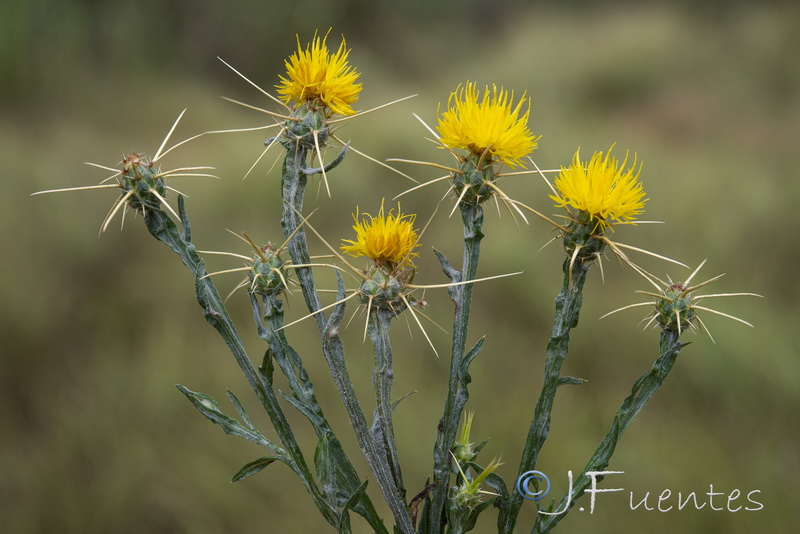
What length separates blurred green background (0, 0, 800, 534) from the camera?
294 cm

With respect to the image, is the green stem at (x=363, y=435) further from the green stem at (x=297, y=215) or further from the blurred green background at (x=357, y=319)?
the blurred green background at (x=357, y=319)

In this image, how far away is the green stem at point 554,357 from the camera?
0.95m

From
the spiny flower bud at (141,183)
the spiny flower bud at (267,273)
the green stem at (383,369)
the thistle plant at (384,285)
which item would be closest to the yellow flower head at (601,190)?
the thistle plant at (384,285)

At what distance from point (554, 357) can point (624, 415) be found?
0.13 meters

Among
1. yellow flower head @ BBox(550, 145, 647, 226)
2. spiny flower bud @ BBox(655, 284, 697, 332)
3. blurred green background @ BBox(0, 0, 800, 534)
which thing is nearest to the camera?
yellow flower head @ BBox(550, 145, 647, 226)

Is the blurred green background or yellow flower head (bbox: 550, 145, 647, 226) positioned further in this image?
the blurred green background

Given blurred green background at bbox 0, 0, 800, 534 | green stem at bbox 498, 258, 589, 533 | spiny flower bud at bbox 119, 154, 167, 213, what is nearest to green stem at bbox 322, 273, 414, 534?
green stem at bbox 498, 258, 589, 533

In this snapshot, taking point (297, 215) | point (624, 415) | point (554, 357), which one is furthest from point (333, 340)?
point (624, 415)

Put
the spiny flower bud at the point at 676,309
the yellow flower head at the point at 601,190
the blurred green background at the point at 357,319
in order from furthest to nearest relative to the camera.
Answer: the blurred green background at the point at 357,319 < the spiny flower bud at the point at 676,309 < the yellow flower head at the point at 601,190

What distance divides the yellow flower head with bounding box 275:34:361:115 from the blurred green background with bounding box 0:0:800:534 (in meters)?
1.88

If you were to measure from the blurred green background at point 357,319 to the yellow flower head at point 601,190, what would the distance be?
5.68ft

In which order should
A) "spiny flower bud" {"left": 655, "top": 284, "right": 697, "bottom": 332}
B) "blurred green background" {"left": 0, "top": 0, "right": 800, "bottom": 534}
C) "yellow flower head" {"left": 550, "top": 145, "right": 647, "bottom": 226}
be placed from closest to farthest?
"yellow flower head" {"left": 550, "top": 145, "right": 647, "bottom": 226}
"spiny flower bud" {"left": 655, "top": 284, "right": 697, "bottom": 332}
"blurred green background" {"left": 0, "top": 0, "right": 800, "bottom": 534}

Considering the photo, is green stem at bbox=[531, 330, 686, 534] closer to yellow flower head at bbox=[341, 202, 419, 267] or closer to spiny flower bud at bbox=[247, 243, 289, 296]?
yellow flower head at bbox=[341, 202, 419, 267]

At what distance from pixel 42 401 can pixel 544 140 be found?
4.38 metres
